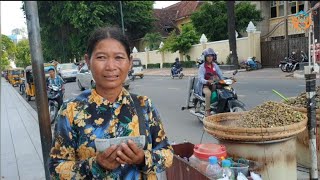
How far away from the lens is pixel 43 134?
10.0ft

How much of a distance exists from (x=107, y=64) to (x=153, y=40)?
37.0m

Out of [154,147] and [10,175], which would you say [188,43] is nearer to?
[10,175]

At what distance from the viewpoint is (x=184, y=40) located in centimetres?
2998

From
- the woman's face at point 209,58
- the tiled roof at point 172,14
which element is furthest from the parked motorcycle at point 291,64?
the tiled roof at point 172,14

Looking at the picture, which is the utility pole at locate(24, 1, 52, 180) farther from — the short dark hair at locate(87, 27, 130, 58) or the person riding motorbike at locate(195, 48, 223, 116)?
the person riding motorbike at locate(195, 48, 223, 116)

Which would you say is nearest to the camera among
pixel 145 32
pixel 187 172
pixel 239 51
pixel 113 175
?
pixel 113 175

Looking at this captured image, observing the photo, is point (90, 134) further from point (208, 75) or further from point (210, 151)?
point (208, 75)

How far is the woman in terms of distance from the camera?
161 centimetres

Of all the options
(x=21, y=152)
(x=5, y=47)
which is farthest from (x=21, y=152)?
(x=5, y=47)

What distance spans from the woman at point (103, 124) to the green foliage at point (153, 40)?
36.6 meters

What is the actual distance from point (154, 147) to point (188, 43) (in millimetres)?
28458

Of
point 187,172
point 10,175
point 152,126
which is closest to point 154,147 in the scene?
point 152,126

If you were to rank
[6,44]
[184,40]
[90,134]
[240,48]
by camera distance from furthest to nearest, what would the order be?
[184,40] → [240,48] → [6,44] → [90,134]

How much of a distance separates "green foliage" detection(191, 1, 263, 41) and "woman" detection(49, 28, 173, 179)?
26322mm
